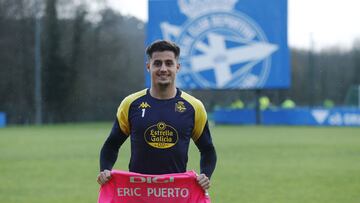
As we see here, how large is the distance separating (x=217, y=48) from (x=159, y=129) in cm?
3600

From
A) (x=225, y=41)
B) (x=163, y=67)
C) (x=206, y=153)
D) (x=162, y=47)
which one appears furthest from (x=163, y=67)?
(x=225, y=41)

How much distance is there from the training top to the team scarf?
141 millimetres

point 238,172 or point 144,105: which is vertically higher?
point 144,105

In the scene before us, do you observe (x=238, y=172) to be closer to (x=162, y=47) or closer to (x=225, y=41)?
(x=162, y=47)

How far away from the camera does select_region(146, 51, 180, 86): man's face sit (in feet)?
16.3

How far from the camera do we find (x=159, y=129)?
5.05 meters

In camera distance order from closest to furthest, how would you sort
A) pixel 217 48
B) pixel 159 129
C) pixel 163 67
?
1. pixel 163 67
2. pixel 159 129
3. pixel 217 48

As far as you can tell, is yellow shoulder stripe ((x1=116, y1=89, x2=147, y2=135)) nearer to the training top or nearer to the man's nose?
the training top

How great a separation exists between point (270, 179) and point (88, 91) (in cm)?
4908

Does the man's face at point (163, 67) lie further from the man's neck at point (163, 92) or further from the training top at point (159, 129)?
the training top at point (159, 129)

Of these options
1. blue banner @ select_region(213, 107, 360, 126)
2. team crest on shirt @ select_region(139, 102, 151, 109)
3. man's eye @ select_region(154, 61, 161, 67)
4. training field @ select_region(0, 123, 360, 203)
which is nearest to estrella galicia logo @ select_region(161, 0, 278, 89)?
blue banner @ select_region(213, 107, 360, 126)

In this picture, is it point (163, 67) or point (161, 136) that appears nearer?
point (163, 67)

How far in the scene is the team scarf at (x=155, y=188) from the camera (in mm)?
5016

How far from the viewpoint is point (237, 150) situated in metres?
21.7
